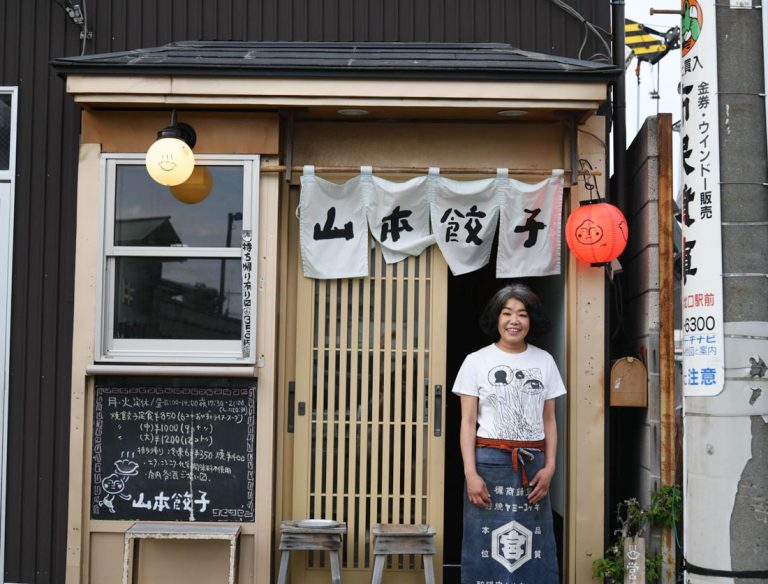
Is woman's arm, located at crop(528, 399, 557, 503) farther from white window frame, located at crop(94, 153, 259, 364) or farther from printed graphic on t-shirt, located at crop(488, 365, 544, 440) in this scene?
white window frame, located at crop(94, 153, 259, 364)

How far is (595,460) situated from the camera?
23.2ft

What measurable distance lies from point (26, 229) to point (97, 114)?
1.16 metres

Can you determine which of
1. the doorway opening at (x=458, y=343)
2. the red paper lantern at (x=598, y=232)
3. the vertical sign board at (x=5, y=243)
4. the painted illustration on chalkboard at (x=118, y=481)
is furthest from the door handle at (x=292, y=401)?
the red paper lantern at (x=598, y=232)

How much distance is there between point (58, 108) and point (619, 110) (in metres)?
4.76

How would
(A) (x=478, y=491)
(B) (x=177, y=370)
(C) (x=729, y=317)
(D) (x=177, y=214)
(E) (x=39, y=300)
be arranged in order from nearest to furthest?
(C) (x=729, y=317) → (A) (x=478, y=491) → (B) (x=177, y=370) → (D) (x=177, y=214) → (E) (x=39, y=300)

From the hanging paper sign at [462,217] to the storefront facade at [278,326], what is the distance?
0.16m

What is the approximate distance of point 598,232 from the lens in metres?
6.79

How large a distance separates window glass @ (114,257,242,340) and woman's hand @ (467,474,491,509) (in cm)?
214

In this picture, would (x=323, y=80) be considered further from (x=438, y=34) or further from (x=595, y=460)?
(x=595, y=460)

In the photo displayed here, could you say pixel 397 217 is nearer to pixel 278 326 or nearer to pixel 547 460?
pixel 278 326

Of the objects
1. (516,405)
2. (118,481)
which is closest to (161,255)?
(118,481)

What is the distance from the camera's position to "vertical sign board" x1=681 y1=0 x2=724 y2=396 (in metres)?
5.12

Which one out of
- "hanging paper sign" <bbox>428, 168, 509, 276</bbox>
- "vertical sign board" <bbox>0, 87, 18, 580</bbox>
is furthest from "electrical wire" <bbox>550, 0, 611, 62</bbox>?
"vertical sign board" <bbox>0, 87, 18, 580</bbox>

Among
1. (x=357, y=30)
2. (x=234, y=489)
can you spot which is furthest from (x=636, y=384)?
(x=357, y=30)
